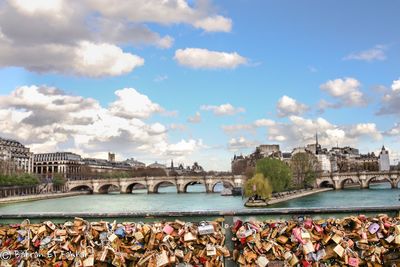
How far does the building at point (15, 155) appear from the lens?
114331mm

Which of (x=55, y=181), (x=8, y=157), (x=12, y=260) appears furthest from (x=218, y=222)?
(x=8, y=157)

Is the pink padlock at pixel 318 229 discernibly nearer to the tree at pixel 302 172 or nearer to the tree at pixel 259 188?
the tree at pixel 259 188

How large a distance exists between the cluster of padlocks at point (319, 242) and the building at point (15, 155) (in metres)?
110

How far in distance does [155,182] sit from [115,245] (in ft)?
302

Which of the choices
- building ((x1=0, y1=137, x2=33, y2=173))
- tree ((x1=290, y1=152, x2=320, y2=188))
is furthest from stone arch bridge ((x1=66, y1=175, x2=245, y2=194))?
building ((x1=0, y1=137, x2=33, y2=173))

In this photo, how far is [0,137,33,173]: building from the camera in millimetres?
114331

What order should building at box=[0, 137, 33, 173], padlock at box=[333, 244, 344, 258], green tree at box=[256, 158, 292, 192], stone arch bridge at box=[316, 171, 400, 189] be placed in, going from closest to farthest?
padlock at box=[333, 244, 344, 258]
green tree at box=[256, 158, 292, 192]
stone arch bridge at box=[316, 171, 400, 189]
building at box=[0, 137, 33, 173]

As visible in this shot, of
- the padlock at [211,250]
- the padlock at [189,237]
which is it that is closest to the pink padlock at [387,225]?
the padlock at [211,250]

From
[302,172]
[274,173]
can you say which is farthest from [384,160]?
[274,173]

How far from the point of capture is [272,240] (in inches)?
169

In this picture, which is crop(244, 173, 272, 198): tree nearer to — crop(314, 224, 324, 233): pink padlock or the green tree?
the green tree

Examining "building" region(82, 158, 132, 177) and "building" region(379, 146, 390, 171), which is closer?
"building" region(82, 158, 132, 177)

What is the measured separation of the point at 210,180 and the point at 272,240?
88682 millimetres

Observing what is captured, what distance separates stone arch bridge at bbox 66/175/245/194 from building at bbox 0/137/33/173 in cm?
1927
